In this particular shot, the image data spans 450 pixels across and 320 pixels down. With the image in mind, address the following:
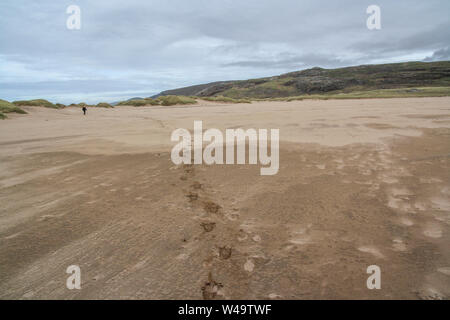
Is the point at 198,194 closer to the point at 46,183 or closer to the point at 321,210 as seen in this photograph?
the point at 321,210

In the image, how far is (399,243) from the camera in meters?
1.83

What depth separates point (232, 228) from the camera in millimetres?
2113

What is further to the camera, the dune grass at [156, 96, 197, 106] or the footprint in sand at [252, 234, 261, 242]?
the dune grass at [156, 96, 197, 106]

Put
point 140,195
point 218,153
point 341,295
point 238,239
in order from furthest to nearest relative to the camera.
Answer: point 218,153, point 140,195, point 238,239, point 341,295

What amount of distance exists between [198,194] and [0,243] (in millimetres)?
1770

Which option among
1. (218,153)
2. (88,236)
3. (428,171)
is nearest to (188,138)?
(218,153)

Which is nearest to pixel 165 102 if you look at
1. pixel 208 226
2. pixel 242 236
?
pixel 208 226

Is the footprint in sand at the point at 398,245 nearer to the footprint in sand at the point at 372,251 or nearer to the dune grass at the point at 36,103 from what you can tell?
the footprint in sand at the point at 372,251

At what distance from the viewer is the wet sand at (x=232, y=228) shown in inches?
59.1

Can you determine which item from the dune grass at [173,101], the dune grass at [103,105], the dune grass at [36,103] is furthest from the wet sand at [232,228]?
the dune grass at [103,105]

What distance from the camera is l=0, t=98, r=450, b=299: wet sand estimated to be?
4.92 ft

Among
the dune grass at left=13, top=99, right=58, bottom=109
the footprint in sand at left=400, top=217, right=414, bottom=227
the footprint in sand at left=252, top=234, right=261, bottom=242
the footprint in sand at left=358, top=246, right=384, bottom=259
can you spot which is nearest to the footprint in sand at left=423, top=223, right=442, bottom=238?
the footprint in sand at left=400, top=217, right=414, bottom=227

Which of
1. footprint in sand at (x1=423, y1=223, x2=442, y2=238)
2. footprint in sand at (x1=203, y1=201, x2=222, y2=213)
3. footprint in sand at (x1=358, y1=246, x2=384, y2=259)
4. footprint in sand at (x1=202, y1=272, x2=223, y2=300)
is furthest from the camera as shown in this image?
footprint in sand at (x1=203, y1=201, x2=222, y2=213)

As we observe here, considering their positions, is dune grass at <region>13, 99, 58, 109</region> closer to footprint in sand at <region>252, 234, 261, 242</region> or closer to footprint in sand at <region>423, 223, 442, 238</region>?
footprint in sand at <region>252, 234, 261, 242</region>
